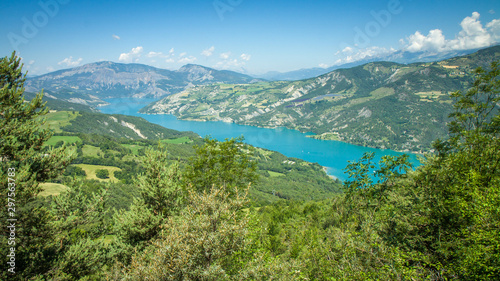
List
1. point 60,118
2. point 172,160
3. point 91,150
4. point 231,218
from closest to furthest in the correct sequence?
point 231,218
point 172,160
point 91,150
point 60,118

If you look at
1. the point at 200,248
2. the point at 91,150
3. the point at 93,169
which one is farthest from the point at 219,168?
the point at 91,150

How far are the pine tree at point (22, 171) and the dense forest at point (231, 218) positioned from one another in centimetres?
4

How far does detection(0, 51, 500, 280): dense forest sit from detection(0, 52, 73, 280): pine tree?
4cm

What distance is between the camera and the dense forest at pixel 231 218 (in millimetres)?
5926

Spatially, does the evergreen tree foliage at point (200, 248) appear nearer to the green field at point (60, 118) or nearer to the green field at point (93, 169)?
the green field at point (93, 169)

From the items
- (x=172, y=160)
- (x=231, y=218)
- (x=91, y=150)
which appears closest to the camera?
(x=231, y=218)

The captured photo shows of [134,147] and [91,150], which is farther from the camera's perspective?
[134,147]

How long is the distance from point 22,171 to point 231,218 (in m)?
8.75

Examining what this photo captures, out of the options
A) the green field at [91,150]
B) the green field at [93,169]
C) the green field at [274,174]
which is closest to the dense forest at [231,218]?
the green field at [93,169]

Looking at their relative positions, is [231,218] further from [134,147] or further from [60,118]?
[60,118]

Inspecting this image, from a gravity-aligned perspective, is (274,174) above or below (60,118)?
below

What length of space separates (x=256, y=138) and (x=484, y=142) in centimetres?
17974

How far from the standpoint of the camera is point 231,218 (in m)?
6.73

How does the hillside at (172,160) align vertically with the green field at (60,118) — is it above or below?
below
